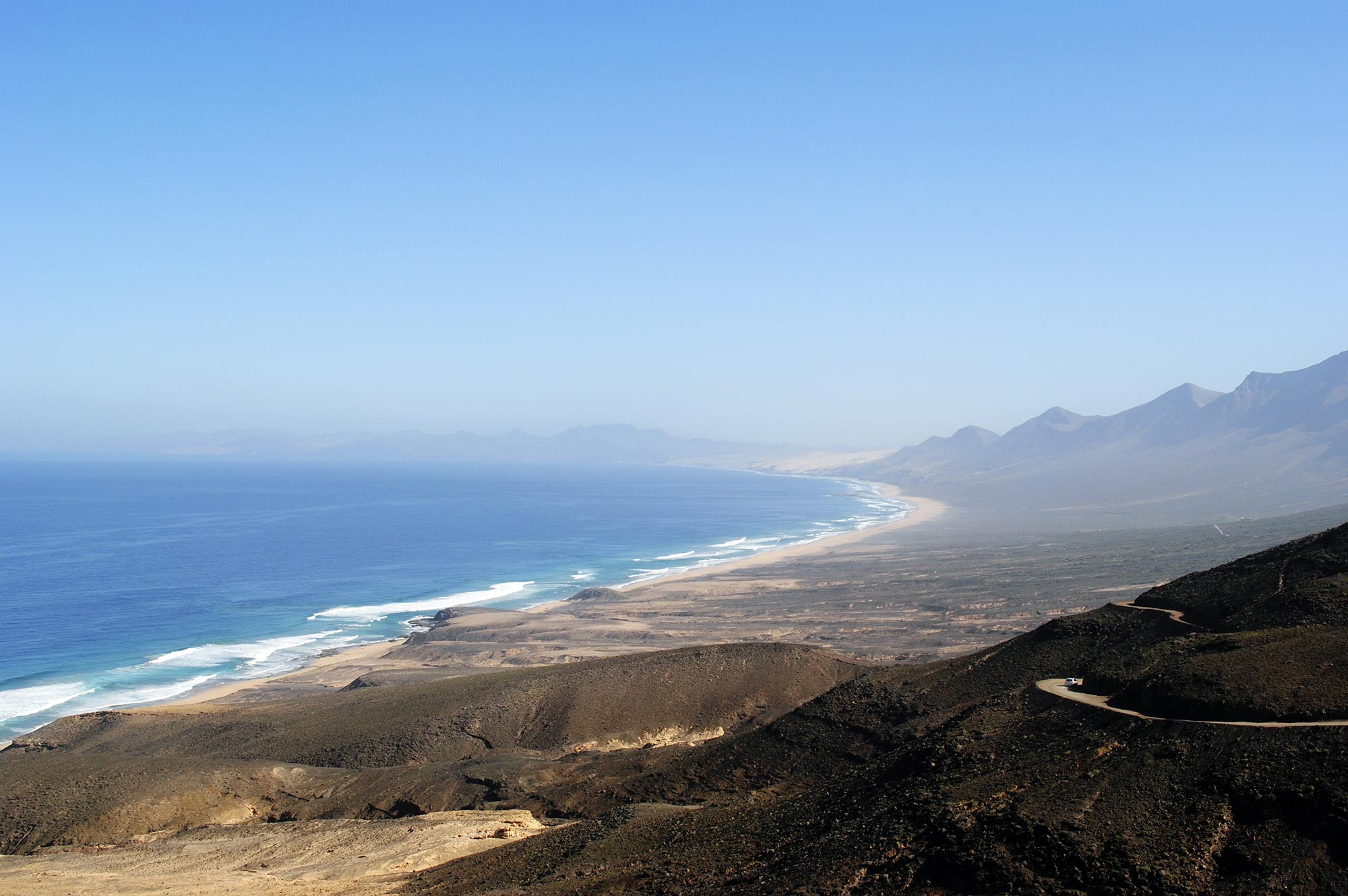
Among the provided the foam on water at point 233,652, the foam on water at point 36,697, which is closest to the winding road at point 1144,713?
the foam on water at point 36,697

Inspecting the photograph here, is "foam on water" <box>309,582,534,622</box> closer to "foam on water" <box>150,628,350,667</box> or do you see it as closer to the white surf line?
"foam on water" <box>150,628,350,667</box>

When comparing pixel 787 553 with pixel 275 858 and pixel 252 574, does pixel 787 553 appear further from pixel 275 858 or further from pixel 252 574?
pixel 275 858

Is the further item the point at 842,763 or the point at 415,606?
the point at 415,606

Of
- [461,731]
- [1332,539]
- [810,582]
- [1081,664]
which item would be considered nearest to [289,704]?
[461,731]

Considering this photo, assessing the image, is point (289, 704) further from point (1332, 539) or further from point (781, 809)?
point (1332, 539)

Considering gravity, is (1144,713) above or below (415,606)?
above

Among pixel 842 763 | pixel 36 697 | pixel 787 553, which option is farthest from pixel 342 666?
pixel 787 553

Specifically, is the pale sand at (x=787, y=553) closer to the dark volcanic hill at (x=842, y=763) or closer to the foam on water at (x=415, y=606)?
the foam on water at (x=415, y=606)
